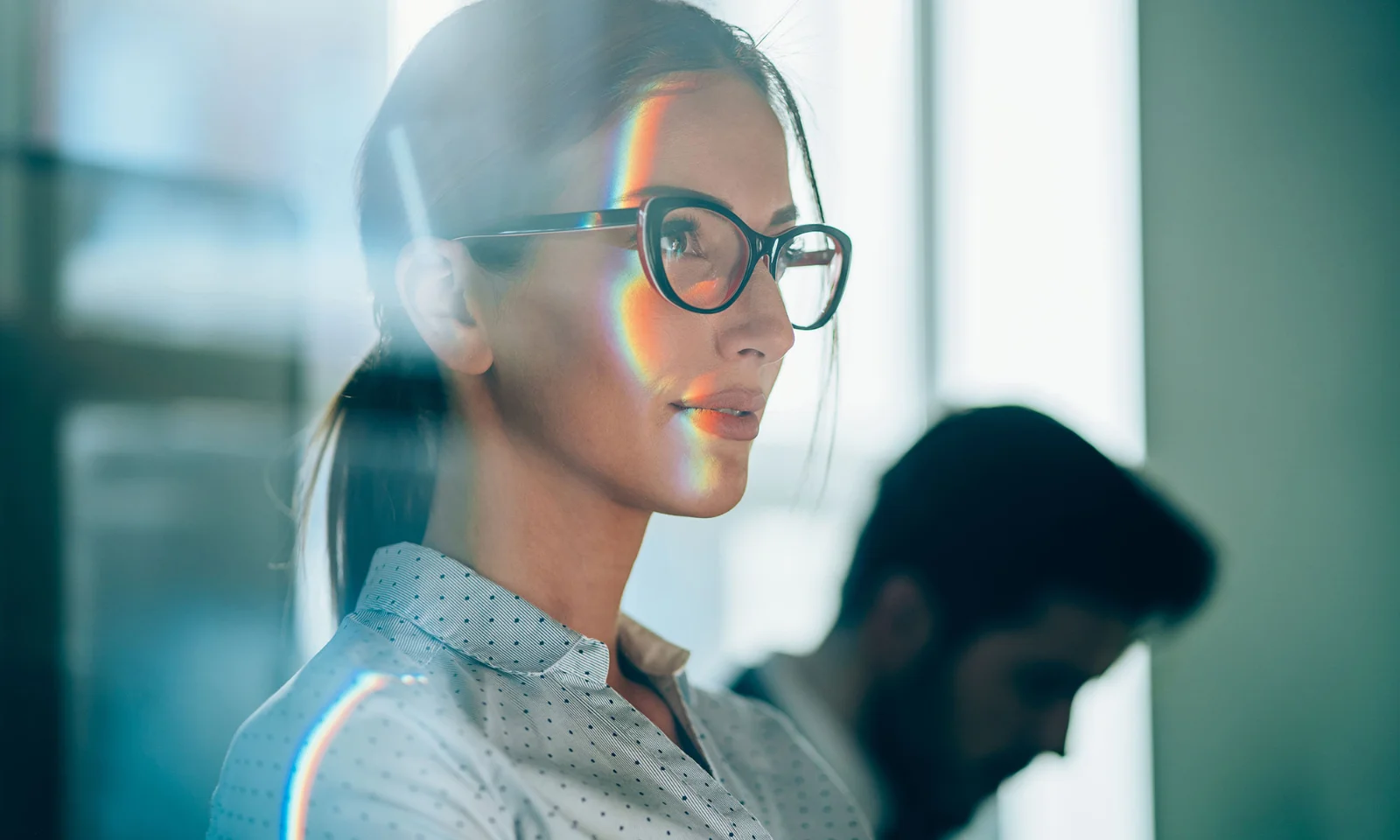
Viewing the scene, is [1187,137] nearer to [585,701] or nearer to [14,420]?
[585,701]

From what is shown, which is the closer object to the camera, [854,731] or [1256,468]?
[854,731]

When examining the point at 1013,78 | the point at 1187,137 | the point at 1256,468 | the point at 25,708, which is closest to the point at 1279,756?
the point at 1256,468

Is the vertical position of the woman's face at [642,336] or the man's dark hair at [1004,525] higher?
the woman's face at [642,336]

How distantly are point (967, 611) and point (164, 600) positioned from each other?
2.28 ft

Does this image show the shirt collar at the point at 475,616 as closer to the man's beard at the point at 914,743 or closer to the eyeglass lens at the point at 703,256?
the eyeglass lens at the point at 703,256

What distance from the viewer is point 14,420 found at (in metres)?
0.52

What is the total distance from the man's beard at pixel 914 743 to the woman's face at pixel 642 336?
20.4 inches

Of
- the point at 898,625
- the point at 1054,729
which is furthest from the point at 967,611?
the point at 1054,729

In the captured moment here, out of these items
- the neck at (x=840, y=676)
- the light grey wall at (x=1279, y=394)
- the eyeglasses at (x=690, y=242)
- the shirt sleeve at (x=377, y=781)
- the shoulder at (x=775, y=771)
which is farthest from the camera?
the light grey wall at (x=1279, y=394)

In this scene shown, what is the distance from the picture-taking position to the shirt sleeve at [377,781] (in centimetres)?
42

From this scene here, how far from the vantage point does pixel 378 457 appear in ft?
1.94

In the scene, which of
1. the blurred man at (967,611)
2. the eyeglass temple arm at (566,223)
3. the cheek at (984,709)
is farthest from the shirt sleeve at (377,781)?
the cheek at (984,709)

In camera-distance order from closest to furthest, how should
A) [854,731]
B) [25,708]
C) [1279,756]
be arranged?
[25,708]
[854,731]
[1279,756]

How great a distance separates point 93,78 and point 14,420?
19 cm
